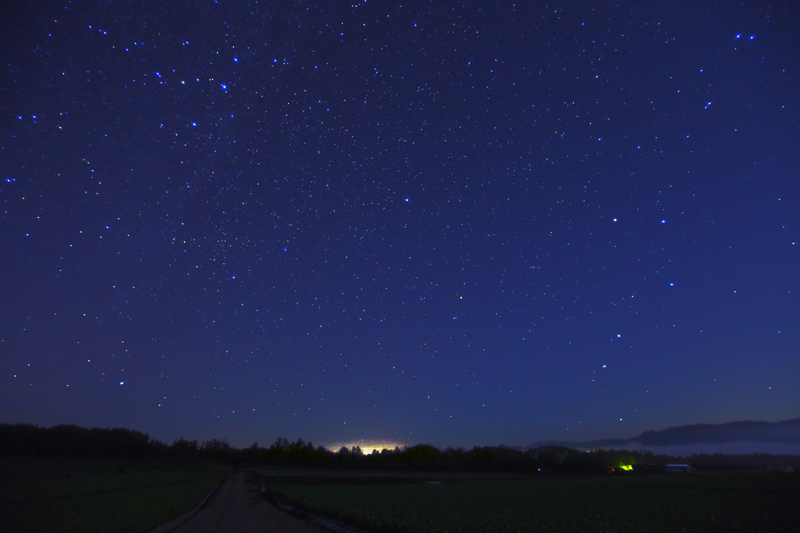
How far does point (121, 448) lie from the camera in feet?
425

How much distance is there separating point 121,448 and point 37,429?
82.6ft

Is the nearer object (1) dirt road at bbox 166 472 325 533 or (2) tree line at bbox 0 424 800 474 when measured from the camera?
(1) dirt road at bbox 166 472 325 533

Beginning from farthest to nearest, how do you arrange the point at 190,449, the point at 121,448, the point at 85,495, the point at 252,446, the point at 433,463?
the point at 252,446, the point at 190,449, the point at 121,448, the point at 433,463, the point at 85,495

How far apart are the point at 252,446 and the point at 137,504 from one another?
196472mm

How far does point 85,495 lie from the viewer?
29.1m

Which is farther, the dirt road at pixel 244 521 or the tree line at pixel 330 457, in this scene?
the tree line at pixel 330 457

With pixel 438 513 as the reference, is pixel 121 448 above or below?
below

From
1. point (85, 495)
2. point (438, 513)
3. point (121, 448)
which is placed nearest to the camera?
point (438, 513)

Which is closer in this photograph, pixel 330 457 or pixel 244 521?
pixel 244 521

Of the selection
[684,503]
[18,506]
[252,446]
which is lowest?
[252,446]

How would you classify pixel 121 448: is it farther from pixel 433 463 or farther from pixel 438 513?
pixel 438 513

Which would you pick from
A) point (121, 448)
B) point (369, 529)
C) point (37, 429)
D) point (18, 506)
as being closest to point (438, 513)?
point (369, 529)

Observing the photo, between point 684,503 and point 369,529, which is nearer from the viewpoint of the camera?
point 369,529

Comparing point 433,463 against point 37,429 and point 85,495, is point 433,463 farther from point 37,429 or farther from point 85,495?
point 37,429
